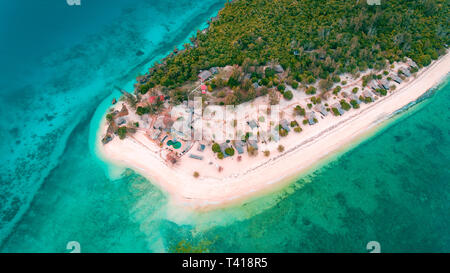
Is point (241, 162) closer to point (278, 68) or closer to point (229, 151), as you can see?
point (229, 151)

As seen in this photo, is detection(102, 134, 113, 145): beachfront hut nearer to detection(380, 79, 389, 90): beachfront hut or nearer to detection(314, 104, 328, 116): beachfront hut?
detection(314, 104, 328, 116): beachfront hut

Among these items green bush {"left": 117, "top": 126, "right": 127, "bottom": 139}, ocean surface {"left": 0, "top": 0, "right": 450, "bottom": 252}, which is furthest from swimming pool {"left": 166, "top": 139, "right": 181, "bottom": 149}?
green bush {"left": 117, "top": 126, "right": 127, "bottom": 139}

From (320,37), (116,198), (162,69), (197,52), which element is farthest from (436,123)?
(116,198)

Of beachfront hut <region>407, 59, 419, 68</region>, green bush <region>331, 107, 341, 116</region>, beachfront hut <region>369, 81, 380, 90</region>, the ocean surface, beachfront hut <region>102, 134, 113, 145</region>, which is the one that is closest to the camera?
the ocean surface

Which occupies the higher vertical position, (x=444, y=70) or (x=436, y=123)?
(x=444, y=70)

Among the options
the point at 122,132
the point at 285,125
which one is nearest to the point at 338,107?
the point at 285,125

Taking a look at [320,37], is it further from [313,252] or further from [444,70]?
[313,252]

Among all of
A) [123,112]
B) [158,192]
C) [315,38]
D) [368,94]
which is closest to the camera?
[158,192]
